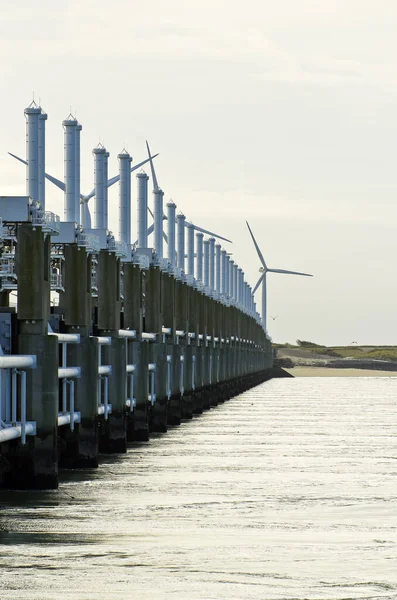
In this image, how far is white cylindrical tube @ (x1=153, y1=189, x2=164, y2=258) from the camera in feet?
273

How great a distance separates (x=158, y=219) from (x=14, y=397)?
46310 mm

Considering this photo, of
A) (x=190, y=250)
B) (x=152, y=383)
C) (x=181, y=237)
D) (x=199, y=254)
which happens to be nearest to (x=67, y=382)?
(x=152, y=383)

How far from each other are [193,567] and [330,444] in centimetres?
3699

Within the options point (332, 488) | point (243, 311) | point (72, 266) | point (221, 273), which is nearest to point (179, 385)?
point (72, 266)

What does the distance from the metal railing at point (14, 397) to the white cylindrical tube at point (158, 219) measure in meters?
43.9

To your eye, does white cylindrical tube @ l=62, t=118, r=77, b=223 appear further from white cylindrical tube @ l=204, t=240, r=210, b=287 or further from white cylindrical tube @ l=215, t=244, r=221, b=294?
white cylindrical tube @ l=215, t=244, r=221, b=294

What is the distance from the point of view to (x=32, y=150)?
153 ft

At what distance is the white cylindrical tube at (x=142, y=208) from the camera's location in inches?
2921

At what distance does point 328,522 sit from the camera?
3416 centimetres

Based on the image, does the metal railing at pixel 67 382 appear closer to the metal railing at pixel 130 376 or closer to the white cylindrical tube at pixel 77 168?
the white cylindrical tube at pixel 77 168

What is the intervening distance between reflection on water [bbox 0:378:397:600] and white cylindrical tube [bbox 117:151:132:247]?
13.2 metres

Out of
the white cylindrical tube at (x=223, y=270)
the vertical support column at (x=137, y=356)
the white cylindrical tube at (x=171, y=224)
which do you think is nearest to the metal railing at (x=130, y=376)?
the vertical support column at (x=137, y=356)

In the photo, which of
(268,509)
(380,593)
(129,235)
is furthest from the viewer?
(129,235)

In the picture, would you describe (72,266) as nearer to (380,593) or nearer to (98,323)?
(98,323)
